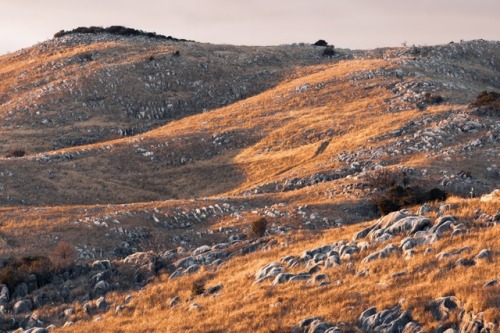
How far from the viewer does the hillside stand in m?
20.1

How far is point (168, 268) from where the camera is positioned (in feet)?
86.3

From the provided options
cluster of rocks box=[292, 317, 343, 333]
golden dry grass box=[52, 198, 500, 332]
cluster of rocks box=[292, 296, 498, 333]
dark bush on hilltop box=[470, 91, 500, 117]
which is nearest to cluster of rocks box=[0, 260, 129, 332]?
golden dry grass box=[52, 198, 500, 332]

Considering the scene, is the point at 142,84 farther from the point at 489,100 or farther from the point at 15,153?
the point at 489,100

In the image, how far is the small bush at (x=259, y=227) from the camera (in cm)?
3619

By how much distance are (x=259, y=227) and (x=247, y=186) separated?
16.2 metres

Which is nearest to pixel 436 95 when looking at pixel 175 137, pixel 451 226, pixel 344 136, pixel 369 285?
pixel 344 136

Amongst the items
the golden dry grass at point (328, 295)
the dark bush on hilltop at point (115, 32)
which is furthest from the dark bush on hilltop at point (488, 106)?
the dark bush on hilltop at point (115, 32)

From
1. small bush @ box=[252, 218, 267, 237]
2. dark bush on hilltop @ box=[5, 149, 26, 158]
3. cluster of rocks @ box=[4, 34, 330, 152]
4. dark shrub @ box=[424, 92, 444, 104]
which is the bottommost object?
small bush @ box=[252, 218, 267, 237]

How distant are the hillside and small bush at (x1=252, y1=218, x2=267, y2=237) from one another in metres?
0.70

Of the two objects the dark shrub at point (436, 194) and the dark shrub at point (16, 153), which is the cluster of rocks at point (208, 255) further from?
the dark shrub at point (16, 153)

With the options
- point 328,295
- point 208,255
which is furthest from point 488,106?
point 328,295

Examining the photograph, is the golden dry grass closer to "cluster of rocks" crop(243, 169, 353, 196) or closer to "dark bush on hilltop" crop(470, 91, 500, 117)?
"cluster of rocks" crop(243, 169, 353, 196)

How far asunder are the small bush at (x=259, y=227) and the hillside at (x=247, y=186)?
70cm

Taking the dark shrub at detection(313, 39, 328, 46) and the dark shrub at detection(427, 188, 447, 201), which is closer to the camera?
the dark shrub at detection(427, 188, 447, 201)
